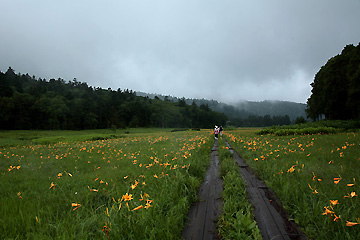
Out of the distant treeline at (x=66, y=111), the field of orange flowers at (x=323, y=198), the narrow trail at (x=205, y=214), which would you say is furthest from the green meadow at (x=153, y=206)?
the distant treeline at (x=66, y=111)

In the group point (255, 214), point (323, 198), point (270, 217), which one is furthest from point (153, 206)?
point (323, 198)

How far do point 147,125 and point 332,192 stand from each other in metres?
99.7

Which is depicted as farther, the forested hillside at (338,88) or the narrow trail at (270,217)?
the forested hillside at (338,88)

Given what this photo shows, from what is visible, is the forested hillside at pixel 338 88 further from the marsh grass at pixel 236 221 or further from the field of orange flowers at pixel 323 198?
the marsh grass at pixel 236 221

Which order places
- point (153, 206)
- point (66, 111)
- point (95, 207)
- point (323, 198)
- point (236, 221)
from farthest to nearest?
point (66, 111) < point (95, 207) < point (323, 198) < point (153, 206) < point (236, 221)

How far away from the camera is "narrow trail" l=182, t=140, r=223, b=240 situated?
2.66 meters

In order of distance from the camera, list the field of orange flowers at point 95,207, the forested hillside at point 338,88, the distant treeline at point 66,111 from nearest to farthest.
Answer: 1. the field of orange flowers at point 95,207
2. the forested hillside at point 338,88
3. the distant treeline at point 66,111

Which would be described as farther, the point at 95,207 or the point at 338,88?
the point at 338,88

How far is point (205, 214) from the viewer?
3223 millimetres

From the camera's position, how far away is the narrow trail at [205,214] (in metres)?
2.66

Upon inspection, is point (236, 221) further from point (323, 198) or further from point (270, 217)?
point (323, 198)

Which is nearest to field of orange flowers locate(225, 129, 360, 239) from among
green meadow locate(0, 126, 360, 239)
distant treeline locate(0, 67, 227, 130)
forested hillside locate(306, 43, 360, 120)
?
green meadow locate(0, 126, 360, 239)

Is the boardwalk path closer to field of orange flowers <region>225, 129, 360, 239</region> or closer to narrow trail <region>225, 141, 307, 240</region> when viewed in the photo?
narrow trail <region>225, 141, 307, 240</region>

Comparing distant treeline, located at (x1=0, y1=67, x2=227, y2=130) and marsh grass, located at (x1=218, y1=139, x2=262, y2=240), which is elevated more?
distant treeline, located at (x1=0, y1=67, x2=227, y2=130)
